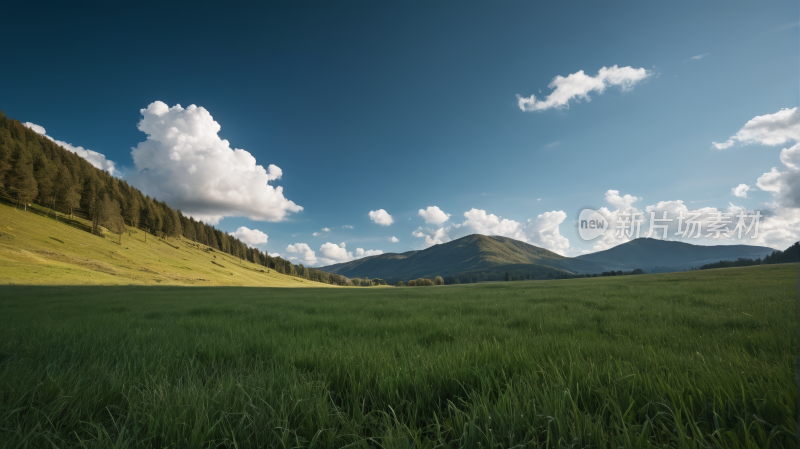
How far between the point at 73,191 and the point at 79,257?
52787 millimetres

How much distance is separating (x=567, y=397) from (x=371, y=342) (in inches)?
104

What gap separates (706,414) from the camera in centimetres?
159

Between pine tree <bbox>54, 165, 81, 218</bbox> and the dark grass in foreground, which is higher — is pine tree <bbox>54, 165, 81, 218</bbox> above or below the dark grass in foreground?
above

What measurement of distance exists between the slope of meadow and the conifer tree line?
15.0 ft

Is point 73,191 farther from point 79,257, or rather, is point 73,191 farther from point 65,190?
point 79,257

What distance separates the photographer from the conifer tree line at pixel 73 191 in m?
73.6

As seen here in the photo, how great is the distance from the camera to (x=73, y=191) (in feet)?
275

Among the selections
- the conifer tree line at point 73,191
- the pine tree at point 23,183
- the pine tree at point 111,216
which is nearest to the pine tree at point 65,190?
the conifer tree line at point 73,191

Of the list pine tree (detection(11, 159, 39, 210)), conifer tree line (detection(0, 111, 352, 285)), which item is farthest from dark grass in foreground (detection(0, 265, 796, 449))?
pine tree (detection(11, 159, 39, 210))

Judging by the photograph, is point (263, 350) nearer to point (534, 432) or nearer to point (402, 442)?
point (402, 442)

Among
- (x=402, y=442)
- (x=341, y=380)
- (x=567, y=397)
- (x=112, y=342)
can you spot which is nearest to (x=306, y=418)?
(x=402, y=442)

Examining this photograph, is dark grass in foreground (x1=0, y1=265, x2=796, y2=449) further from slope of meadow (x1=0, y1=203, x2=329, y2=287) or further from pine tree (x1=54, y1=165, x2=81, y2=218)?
pine tree (x1=54, y1=165, x2=81, y2=218)

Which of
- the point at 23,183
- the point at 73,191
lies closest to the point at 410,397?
the point at 23,183

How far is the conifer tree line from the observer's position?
7356 cm
